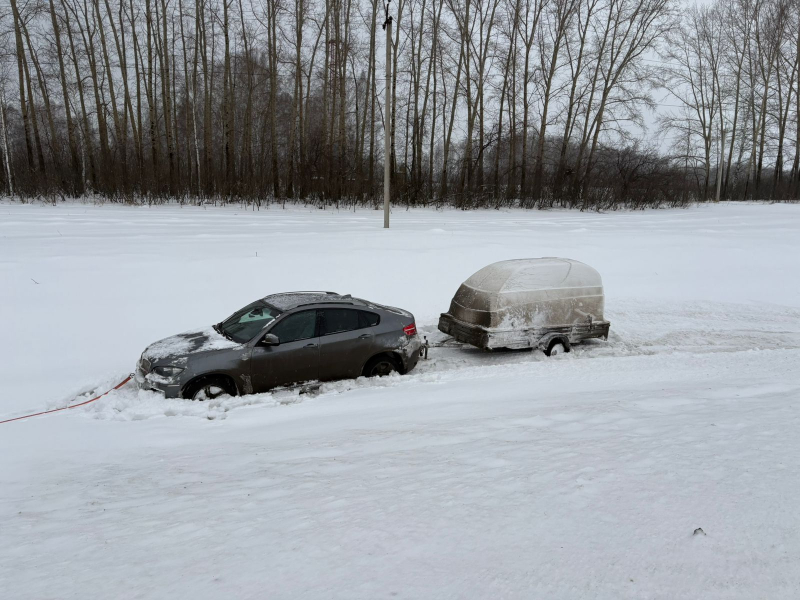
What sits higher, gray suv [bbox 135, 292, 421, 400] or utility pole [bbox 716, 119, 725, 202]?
utility pole [bbox 716, 119, 725, 202]

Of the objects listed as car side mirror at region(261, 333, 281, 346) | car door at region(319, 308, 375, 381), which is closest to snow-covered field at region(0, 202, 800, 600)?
car door at region(319, 308, 375, 381)

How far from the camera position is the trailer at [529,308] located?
9.58 metres

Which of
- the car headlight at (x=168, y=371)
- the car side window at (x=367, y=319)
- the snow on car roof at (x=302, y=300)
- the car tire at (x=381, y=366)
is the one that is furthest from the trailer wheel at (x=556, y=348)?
the car headlight at (x=168, y=371)

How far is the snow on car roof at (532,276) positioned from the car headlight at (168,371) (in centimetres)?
536

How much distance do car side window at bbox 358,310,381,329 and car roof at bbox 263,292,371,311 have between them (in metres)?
0.21

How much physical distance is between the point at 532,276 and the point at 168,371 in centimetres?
636

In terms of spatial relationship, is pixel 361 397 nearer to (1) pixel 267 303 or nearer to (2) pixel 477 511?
(1) pixel 267 303

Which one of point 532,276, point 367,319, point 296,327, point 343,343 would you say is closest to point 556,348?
point 532,276

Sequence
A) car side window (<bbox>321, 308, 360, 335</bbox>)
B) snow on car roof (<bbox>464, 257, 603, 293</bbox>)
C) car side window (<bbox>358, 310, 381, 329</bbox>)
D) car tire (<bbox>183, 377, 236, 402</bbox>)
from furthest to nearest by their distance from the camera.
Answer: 1. snow on car roof (<bbox>464, 257, 603, 293</bbox>)
2. car side window (<bbox>358, 310, 381, 329</bbox>)
3. car side window (<bbox>321, 308, 360, 335</bbox>)
4. car tire (<bbox>183, 377, 236, 402</bbox>)

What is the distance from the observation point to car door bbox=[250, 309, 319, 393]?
743 cm

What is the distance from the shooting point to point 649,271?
16.3 m

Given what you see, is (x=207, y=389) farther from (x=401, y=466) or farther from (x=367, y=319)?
(x=401, y=466)

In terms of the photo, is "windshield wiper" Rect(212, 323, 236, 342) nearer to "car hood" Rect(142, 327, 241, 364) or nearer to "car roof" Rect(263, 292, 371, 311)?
"car hood" Rect(142, 327, 241, 364)

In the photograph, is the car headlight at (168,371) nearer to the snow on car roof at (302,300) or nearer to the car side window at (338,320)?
the snow on car roof at (302,300)
